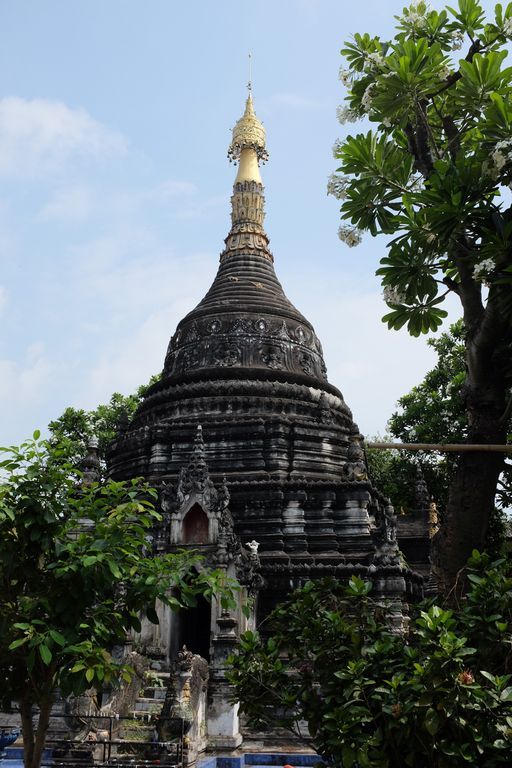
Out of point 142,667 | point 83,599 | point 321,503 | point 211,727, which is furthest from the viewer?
point 321,503

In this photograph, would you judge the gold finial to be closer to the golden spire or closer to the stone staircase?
the golden spire

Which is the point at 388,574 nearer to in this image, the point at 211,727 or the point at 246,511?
the point at 246,511

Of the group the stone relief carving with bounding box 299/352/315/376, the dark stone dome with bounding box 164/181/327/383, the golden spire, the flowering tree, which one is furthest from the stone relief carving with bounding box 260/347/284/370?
the flowering tree

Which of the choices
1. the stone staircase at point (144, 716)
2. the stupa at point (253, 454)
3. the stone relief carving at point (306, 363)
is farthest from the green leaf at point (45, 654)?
the stone relief carving at point (306, 363)

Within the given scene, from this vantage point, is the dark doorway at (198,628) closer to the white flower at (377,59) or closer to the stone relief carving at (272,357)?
the stone relief carving at (272,357)

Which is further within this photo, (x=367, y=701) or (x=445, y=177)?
(x=445, y=177)

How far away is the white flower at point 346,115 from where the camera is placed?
7820mm

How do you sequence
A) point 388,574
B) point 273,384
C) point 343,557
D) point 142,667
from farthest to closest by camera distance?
point 273,384 < point 343,557 < point 388,574 < point 142,667

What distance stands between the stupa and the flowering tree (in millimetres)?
10888

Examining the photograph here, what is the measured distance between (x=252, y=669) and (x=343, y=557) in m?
14.6

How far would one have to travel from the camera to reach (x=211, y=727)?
14516 mm

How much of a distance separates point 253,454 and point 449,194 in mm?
19127

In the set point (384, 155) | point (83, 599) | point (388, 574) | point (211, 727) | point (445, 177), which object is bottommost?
point (211, 727)

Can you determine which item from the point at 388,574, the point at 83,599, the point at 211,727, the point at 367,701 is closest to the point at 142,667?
the point at 211,727
